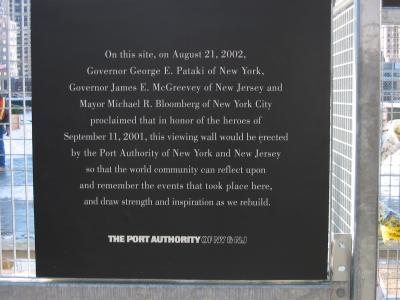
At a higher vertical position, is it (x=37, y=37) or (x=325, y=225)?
(x=37, y=37)

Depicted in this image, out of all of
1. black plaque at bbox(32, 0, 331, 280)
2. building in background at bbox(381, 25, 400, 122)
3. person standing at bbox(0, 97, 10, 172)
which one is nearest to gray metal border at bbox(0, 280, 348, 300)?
black plaque at bbox(32, 0, 331, 280)

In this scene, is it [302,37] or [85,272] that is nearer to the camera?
[302,37]

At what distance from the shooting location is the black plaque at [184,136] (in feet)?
8.18

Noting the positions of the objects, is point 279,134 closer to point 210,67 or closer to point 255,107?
point 255,107

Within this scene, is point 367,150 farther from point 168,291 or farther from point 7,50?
point 7,50

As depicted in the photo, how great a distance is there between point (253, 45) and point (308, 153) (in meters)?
0.54

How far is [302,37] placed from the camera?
2477 mm

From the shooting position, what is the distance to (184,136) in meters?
2.54

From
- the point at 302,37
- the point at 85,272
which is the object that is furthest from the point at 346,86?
the point at 85,272

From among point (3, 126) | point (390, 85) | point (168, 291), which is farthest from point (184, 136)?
point (390, 85)

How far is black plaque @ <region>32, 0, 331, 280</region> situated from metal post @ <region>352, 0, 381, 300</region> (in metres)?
0.14

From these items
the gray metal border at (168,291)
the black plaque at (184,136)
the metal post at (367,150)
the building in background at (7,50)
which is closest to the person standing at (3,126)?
the building in background at (7,50)

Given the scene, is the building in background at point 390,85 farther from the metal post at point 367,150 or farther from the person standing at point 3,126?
the person standing at point 3,126

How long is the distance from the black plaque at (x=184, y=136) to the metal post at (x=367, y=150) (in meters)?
0.14
